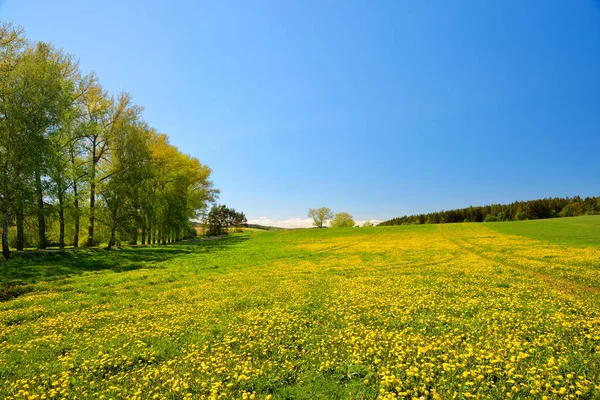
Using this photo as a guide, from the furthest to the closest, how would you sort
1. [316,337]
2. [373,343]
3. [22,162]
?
[22,162] < [316,337] < [373,343]

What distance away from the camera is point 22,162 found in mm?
25109

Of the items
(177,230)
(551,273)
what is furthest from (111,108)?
(551,273)

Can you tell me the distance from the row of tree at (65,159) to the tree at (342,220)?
106924 mm

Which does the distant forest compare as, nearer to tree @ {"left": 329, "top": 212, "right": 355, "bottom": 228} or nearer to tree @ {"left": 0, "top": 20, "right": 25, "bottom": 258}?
tree @ {"left": 329, "top": 212, "right": 355, "bottom": 228}

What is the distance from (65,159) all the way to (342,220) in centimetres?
12712

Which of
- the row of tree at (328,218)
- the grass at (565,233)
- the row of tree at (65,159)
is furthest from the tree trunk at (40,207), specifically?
the row of tree at (328,218)

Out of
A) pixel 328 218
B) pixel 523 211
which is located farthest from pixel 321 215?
pixel 523 211

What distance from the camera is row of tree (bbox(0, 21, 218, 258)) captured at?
2539cm

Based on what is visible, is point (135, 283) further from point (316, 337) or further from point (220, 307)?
point (316, 337)

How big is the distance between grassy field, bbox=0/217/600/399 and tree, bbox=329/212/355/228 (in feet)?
430

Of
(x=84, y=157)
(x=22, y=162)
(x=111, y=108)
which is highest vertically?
(x=111, y=108)

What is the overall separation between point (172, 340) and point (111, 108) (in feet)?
136

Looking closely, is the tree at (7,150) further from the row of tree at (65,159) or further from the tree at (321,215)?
the tree at (321,215)

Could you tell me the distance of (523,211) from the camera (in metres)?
140
